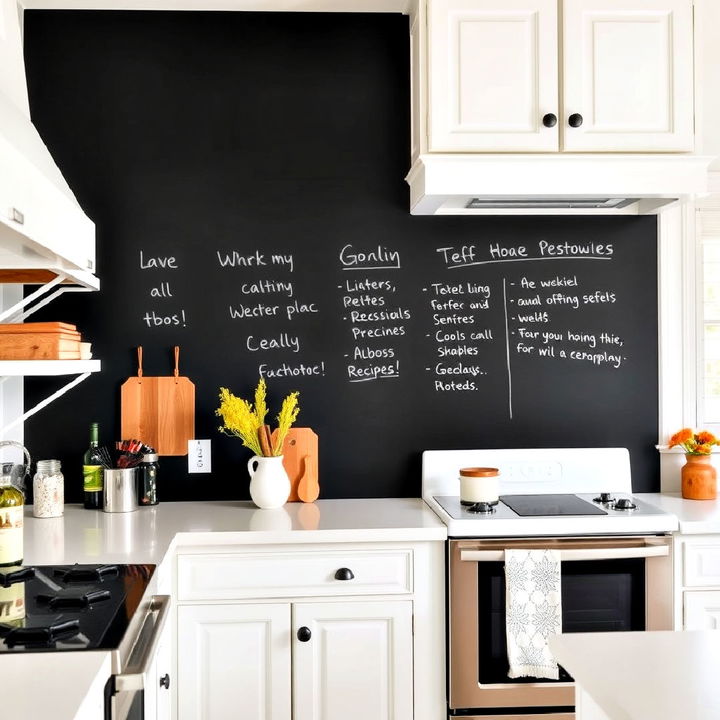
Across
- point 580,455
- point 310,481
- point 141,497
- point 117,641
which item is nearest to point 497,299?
point 580,455

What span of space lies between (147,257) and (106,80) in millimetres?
643

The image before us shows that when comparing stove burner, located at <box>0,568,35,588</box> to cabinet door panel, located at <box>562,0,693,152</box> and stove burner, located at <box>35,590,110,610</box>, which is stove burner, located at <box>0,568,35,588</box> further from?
cabinet door panel, located at <box>562,0,693,152</box>

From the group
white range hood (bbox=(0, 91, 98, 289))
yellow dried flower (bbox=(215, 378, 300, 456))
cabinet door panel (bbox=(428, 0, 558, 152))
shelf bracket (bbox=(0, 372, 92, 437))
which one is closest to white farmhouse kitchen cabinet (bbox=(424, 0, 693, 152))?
cabinet door panel (bbox=(428, 0, 558, 152))

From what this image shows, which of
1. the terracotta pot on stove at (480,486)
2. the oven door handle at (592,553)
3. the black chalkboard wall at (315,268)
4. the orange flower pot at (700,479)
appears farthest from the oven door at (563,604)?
the black chalkboard wall at (315,268)

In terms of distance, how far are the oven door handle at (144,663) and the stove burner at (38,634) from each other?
131mm

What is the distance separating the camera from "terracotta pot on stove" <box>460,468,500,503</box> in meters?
2.63

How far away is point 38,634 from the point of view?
1.44m

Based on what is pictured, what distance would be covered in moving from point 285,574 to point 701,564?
50.0 inches

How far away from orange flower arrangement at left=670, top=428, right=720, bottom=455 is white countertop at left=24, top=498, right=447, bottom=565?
37.0 inches

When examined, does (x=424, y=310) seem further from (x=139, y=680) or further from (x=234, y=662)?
(x=139, y=680)

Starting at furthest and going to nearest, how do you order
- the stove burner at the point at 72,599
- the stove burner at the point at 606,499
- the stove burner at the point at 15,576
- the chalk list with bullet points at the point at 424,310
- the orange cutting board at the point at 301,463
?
the chalk list with bullet points at the point at 424,310
the orange cutting board at the point at 301,463
the stove burner at the point at 606,499
the stove burner at the point at 15,576
the stove burner at the point at 72,599

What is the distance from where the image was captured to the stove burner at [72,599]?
164cm

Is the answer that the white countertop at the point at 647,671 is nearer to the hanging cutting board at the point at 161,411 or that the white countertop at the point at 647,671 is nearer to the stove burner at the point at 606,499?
the stove burner at the point at 606,499

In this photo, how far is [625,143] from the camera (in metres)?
2.59
